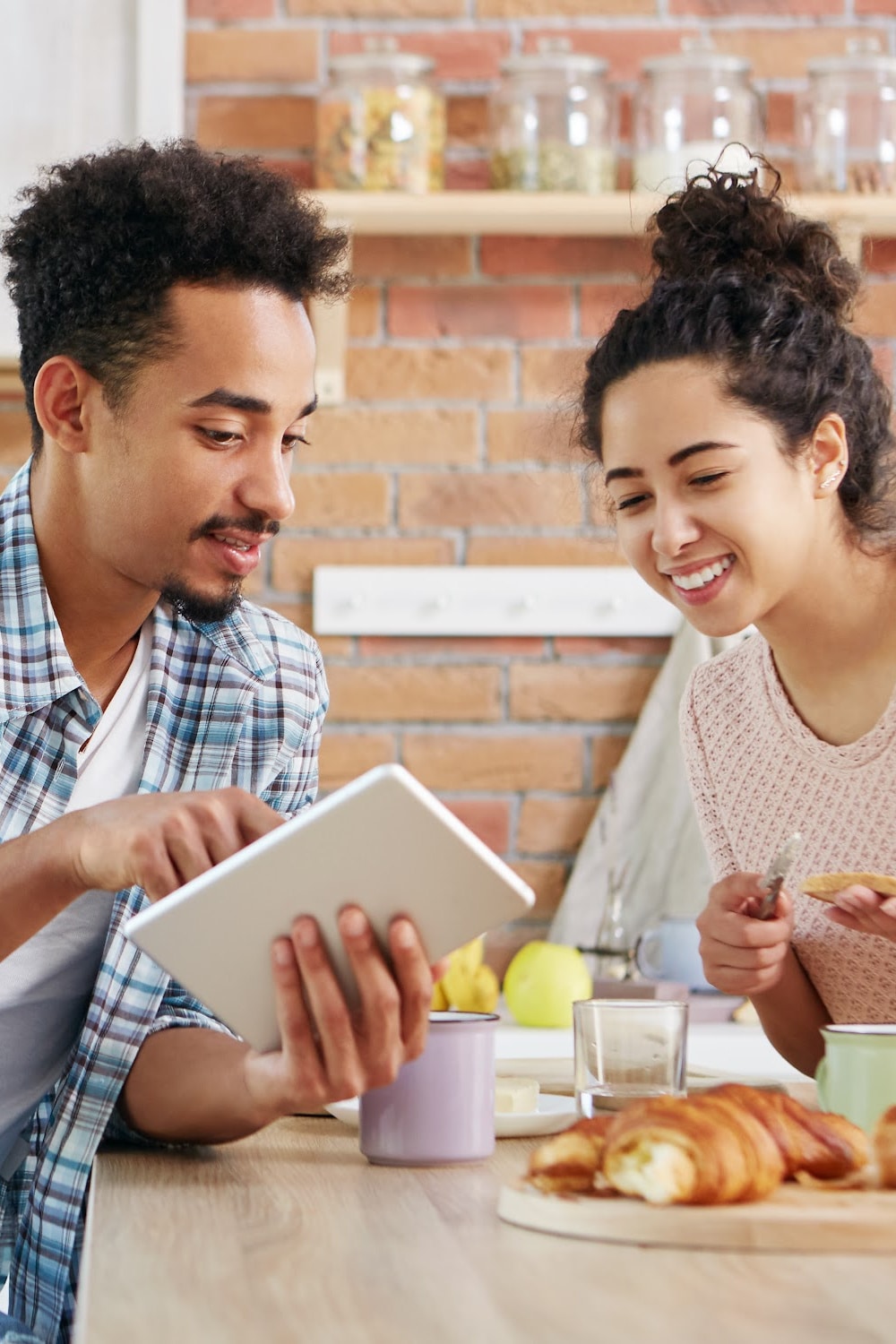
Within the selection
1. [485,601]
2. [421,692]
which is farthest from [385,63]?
[421,692]

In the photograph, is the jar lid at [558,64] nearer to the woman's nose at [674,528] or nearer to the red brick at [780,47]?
the red brick at [780,47]

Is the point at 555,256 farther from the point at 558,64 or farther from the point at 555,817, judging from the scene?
the point at 555,817

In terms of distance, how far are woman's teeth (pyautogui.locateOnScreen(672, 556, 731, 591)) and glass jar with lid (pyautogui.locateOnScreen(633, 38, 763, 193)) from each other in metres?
0.86

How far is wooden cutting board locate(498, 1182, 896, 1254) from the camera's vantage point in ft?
2.36

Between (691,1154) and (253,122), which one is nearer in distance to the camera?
(691,1154)

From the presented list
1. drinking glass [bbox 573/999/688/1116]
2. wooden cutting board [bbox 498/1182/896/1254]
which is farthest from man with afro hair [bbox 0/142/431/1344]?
wooden cutting board [bbox 498/1182/896/1254]

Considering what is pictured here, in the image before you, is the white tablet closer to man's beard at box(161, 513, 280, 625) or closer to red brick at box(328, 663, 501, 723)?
man's beard at box(161, 513, 280, 625)

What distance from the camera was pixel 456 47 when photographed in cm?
228

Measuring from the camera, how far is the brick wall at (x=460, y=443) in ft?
7.45

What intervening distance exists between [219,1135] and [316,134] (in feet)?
5.33

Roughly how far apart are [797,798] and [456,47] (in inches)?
50.7

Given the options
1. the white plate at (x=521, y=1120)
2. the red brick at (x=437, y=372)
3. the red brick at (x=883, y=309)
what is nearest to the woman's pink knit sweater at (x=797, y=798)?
the white plate at (x=521, y=1120)

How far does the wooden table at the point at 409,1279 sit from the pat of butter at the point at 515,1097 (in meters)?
0.15

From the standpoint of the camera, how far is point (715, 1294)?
0.65 m
